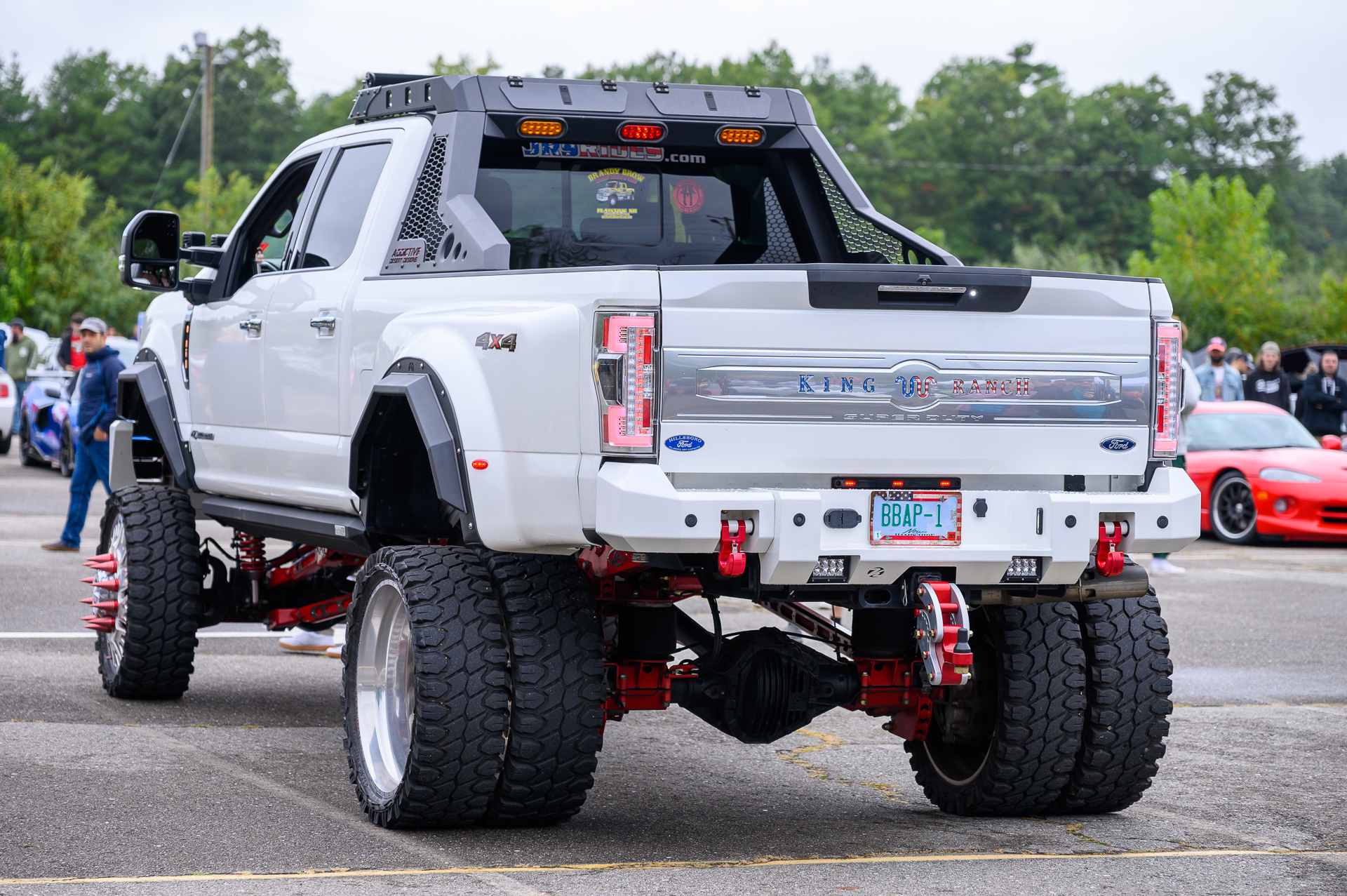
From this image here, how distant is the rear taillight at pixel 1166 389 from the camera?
17.8ft

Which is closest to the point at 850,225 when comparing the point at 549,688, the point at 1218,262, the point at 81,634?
the point at 549,688

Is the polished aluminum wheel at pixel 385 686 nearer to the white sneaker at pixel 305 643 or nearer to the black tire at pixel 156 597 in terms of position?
the black tire at pixel 156 597

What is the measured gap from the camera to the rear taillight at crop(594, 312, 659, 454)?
4.82 m

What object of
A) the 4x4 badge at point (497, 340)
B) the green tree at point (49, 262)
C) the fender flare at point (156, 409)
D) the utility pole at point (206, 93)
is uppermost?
the utility pole at point (206, 93)

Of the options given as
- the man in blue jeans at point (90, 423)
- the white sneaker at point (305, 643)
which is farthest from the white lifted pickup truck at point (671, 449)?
the man in blue jeans at point (90, 423)

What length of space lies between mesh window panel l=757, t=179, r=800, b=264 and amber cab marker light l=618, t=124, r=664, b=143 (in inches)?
23.5

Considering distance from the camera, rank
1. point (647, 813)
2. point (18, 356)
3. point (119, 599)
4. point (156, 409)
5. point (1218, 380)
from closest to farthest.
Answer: point (647, 813), point (119, 599), point (156, 409), point (1218, 380), point (18, 356)

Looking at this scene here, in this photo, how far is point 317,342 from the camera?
6551 millimetres

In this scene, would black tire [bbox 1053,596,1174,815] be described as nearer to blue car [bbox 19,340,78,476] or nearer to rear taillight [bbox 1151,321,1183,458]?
rear taillight [bbox 1151,321,1183,458]

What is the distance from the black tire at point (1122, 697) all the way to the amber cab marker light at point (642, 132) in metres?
2.48

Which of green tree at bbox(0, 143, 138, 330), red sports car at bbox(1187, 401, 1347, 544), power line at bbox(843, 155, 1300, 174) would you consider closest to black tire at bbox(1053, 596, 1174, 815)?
red sports car at bbox(1187, 401, 1347, 544)

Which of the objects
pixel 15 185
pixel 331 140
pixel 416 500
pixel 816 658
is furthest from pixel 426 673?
A: pixel 15 185

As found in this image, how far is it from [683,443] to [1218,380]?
17658mm

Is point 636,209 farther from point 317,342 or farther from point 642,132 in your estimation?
point 317,342
